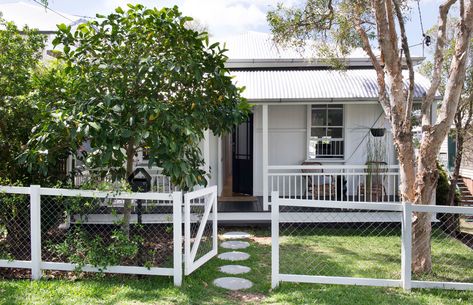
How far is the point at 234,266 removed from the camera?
6832 millimetres

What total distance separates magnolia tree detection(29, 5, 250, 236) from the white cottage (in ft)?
9.97

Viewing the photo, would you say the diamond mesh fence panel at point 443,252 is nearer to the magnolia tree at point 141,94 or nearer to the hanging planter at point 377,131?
the hanging planter at point 377,131

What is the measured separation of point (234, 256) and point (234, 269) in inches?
28.3

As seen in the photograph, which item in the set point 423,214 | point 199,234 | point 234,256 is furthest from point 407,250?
point 234,256

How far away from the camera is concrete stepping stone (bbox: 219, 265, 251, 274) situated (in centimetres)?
659

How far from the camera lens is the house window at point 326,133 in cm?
1132

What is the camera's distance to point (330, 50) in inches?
386

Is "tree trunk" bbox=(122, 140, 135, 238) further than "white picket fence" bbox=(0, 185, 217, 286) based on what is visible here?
Yes

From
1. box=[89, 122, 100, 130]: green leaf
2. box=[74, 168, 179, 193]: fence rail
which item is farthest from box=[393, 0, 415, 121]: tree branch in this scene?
box=[89, 122, 100, 130]: green leaf

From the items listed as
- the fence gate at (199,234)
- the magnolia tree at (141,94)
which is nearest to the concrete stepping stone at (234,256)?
the fence gate at (199,234)

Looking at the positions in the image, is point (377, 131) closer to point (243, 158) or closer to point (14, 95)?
point (243, 158)

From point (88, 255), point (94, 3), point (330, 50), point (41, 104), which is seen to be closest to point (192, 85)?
point (41, 104)

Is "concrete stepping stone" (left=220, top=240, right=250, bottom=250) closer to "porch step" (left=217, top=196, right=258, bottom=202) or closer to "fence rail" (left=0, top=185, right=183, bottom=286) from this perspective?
"fence rail" (left=0, top=185, right=183, bottom=286)

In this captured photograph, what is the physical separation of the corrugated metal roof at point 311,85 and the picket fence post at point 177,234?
432 cm
